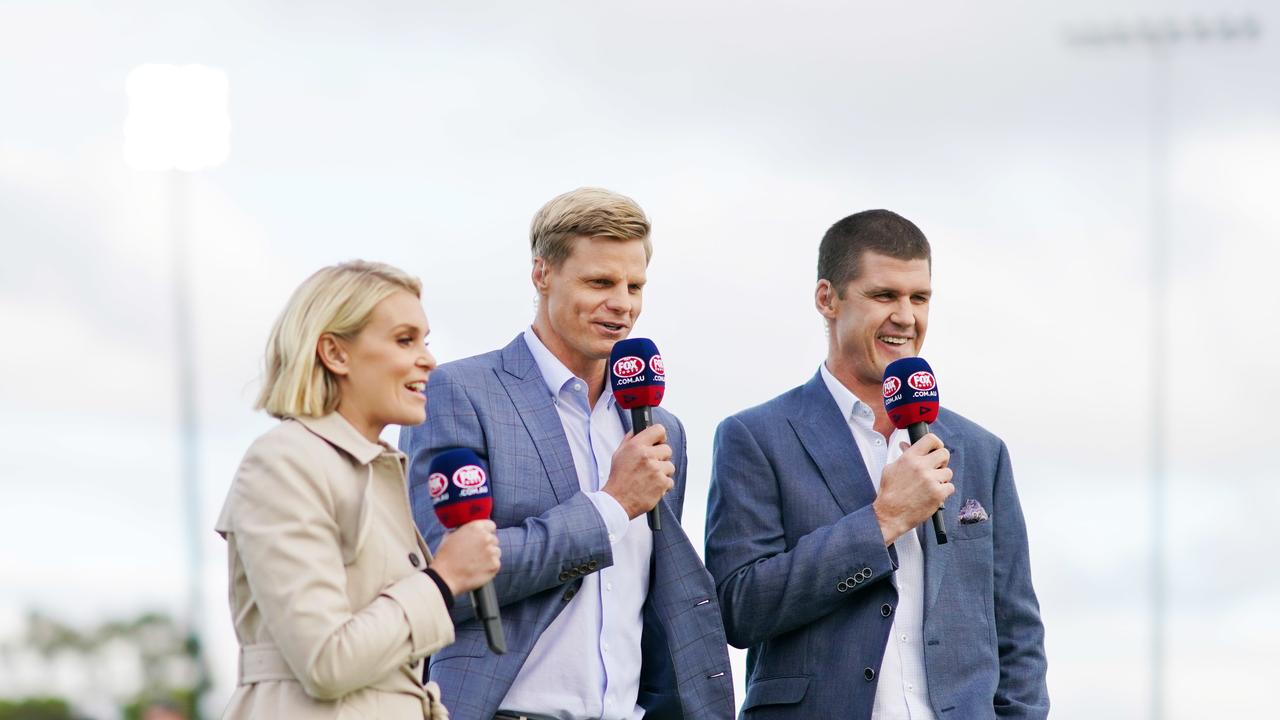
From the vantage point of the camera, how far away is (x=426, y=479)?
14.6 feet

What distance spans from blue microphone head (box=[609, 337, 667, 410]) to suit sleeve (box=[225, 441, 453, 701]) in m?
1.05

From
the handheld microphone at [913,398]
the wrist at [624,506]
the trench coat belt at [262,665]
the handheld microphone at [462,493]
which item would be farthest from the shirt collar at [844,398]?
the trench coat belt at [262,665]

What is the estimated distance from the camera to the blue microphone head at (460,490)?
3828 mm

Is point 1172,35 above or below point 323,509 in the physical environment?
above

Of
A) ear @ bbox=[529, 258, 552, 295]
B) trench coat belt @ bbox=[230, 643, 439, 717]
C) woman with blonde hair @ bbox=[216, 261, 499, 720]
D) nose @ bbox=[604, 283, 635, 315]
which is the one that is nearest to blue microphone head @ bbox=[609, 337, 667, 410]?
nose @ bbox=[604, 283, 635, 315]

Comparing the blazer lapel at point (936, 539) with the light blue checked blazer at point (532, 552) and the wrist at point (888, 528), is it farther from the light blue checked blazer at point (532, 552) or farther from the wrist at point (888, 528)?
the light blue checked blazer at point (532, 552)

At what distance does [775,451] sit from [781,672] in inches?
24.6

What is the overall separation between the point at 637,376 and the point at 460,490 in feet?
2.70

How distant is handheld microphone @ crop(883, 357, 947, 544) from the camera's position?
4.74 m

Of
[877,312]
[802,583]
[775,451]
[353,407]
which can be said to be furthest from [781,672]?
[353,407]

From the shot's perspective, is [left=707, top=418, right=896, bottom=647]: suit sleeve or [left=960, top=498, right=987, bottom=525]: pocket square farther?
[left=960, top=498, right=987, bottom=525]: pocket square

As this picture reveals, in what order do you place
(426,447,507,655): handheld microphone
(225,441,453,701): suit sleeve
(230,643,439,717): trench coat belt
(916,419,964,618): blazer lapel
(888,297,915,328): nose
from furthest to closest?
(888,297,915,328): nose
(916,419,964,618): blazer lapel
(426,447,507,655): handheld microphone
(230,643,439,717): trench coat belt
(225,441,453,701): suit sleeve

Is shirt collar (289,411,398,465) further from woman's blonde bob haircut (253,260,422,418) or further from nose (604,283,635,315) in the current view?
nose (604,283,635,315)

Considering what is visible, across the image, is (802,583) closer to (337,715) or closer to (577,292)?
(577,292)
